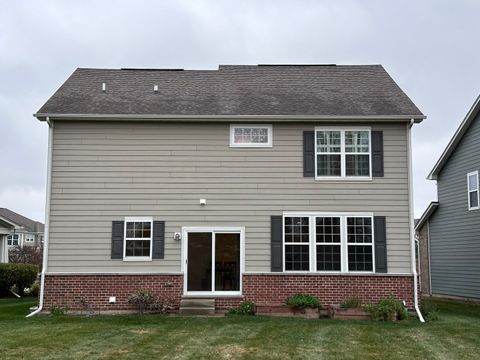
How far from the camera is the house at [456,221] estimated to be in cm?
1811

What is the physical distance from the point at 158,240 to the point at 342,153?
514 centimetres

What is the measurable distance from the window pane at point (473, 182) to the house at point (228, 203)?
5.67 m

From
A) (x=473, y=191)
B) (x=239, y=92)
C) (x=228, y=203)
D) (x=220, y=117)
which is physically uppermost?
(x=239, y=92)

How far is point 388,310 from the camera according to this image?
40.8 feet

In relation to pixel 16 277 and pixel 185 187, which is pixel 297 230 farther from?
pixel 16 277

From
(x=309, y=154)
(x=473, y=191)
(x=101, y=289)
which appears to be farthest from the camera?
(x=473, y=191)

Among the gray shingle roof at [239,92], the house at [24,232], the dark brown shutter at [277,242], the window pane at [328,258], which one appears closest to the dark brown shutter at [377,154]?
the gray shingle roof at [239,92]

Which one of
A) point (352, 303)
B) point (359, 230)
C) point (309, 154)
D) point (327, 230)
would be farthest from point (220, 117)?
point (352, 303)

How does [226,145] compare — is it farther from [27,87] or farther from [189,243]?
[27,87]

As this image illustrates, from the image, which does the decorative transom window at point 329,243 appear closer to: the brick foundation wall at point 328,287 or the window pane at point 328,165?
the brick foundation wall at point 328,287

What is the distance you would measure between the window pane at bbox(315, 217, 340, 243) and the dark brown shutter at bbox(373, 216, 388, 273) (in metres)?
0.94

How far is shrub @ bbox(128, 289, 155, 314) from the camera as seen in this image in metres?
13.2

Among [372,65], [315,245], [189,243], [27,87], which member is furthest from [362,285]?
[27,87]

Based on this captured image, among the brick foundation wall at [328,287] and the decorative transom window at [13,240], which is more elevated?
the decorative transom window at [13,240]
